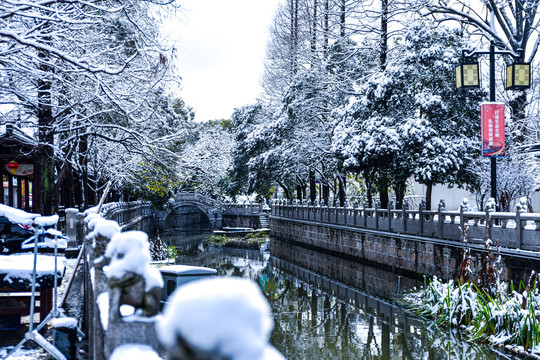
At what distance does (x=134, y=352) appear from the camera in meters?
2.38

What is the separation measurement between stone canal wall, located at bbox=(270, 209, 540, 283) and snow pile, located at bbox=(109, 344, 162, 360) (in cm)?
1218

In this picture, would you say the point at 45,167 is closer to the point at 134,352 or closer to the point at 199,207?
the point at 134,352

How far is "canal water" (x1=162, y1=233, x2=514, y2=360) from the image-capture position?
34.6 feet

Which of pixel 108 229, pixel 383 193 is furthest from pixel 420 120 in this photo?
pixel 108 229

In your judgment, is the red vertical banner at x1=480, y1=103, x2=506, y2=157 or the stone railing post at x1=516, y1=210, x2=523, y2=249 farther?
the red vertical banner at x1=480, y1=103, x2=506, y2=157

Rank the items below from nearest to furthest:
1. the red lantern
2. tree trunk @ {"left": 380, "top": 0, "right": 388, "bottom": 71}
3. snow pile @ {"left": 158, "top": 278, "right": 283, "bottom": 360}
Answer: snow pile @ {"left": 158, "top": 278, "right": 283, "bottom": 360}, the red lantern, tree trunk @ {"left": 380, "top": 0, "right": 388, "bottom": 71}

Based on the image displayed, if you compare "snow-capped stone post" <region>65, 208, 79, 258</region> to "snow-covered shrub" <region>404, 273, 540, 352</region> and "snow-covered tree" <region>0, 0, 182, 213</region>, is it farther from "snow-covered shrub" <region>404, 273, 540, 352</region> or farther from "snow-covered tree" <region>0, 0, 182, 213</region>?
"snow-covered shrub" <region>404, 273, 540, 352</region>

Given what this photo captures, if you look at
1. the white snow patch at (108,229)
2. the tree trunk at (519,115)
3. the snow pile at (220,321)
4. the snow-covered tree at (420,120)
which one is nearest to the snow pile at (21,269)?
the white snow patch at (108,229)

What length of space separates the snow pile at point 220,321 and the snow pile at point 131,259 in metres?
1.44

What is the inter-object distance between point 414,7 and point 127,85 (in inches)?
592

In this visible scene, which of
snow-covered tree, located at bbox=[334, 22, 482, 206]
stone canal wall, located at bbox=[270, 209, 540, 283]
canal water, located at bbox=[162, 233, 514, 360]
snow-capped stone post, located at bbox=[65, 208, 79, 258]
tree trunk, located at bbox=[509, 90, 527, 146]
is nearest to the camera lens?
canal water, located at bbox=[162, 233, 514, 360]

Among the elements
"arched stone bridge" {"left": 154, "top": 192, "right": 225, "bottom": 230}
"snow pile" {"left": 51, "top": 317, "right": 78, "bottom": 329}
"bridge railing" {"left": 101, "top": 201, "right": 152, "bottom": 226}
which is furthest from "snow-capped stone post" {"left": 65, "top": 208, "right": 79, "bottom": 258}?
"arched stone bridge" {"left": 154, "top": 192, "right": 225, "bottom": 230}

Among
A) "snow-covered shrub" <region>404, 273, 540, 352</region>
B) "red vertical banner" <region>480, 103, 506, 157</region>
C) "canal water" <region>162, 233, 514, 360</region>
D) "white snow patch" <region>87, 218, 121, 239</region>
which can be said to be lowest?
"canal water" <region>162, 233, 514, 360</region>

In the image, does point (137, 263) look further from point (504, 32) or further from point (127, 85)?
point (504, 32)
